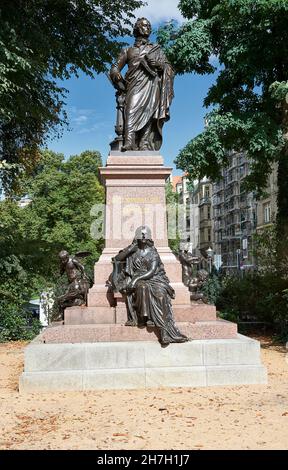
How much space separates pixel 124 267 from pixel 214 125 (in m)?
9.16

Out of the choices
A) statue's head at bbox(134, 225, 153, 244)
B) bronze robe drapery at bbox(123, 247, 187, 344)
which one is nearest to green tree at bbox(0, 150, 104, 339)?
statue's head at bbox(134, 225, 153, 244)

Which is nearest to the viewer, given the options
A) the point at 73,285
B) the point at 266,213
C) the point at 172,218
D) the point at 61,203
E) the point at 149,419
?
the point at 149,419

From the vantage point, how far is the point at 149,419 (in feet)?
19.0

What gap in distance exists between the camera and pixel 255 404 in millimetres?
6473

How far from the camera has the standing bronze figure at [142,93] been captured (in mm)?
10156

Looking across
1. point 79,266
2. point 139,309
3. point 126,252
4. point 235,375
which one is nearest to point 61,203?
point 79,266

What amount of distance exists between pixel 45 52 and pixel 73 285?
30.5ft

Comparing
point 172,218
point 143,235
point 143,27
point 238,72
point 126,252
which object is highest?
point 238,72

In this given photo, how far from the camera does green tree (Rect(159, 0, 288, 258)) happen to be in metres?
16.0

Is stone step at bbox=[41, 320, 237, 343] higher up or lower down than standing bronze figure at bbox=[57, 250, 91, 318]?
lower down

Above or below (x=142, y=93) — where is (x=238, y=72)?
above

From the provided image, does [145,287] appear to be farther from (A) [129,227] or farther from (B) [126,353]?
(A) [129,227]

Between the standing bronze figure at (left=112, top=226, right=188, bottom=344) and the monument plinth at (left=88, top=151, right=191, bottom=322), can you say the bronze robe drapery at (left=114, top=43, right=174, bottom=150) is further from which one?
the standing bronze figure at (left=112, top=226, right=188, bottom=344)

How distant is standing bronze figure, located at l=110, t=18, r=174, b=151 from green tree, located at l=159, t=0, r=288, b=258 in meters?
5.92
